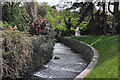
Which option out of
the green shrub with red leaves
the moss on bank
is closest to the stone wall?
the moss on bank

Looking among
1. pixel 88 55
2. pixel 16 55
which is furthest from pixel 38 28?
pixel 16 55

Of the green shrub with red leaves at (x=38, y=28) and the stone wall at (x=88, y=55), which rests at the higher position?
the green shrub with red leaves at (x=38, y=28)

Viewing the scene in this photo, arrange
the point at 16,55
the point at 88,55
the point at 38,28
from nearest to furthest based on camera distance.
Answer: the point at 16,55 < the point at 38,28 < the point at 88,55

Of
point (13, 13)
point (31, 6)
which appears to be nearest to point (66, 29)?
point (31, 6)

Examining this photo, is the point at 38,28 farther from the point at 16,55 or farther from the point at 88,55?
the point at 16,55

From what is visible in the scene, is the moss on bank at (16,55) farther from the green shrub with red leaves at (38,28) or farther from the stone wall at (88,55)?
the stone wall at (88,55)

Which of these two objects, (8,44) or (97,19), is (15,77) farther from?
(97,19)

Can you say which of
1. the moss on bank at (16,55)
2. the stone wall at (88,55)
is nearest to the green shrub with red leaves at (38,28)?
the moss on bank at (16,55)

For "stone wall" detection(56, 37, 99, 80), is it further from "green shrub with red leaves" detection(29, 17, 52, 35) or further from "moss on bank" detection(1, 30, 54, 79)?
"green shrub with red leaves" detection(29, 17, 52, 35)

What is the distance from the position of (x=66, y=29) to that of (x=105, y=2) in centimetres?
844

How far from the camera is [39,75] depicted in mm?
5730

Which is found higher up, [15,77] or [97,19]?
[97,19]

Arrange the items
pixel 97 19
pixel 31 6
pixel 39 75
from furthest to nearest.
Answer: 1. pixel 97 19
2. pixel 31 6
3. pixel 39 75

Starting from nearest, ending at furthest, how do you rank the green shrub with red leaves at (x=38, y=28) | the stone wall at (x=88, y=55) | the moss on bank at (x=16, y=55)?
the stone wall at (x=88, y=55) < the moss on bank at (x=16, y=55) < the green shrub with red leaves at (x=38, y=28)
